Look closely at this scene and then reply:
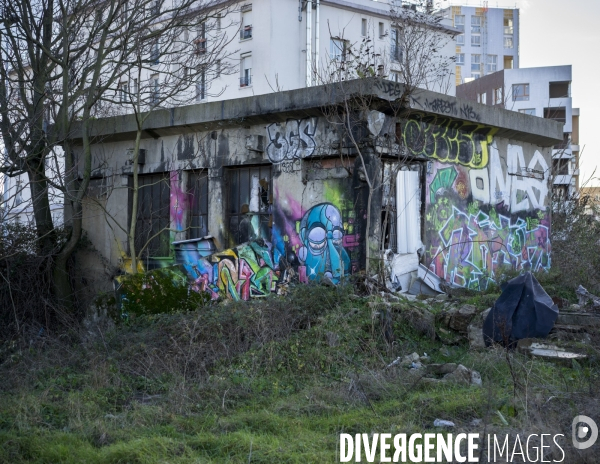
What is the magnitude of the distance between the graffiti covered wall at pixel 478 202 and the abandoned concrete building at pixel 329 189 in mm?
26

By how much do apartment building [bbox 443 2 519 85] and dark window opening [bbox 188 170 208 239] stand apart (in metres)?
68.2

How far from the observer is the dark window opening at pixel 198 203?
12992 mm

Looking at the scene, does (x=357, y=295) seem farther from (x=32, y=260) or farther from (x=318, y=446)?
(x=32, y=260)

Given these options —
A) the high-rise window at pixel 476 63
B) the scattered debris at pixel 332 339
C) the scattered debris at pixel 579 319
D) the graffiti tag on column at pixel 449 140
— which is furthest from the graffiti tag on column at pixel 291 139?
the high-rise window at pixel 476 63

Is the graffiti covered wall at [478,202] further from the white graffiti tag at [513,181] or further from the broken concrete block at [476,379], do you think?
the broken concrete block at [476,379]

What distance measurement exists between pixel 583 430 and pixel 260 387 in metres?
3.14

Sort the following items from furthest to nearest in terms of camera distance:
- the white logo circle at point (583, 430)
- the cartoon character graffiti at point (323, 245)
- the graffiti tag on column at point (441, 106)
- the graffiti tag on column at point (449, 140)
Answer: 1. the graffiti tag on column at point (449, 140)
2. the graffiti tag on column at point (441, 106)
3. the cartoon character graffiti at point (323, 245)
4. the white logo circle at point (583, 430)

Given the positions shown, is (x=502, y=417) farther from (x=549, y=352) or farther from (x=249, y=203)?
(x=249, y=203)

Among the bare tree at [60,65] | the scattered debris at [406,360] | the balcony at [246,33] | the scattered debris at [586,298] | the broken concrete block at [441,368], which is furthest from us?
the balcony at [246,33]

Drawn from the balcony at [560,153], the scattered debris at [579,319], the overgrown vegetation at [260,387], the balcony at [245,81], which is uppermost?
the balcony at [245,81]

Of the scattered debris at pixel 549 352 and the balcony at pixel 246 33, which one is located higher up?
the balcony at pixel 246 33

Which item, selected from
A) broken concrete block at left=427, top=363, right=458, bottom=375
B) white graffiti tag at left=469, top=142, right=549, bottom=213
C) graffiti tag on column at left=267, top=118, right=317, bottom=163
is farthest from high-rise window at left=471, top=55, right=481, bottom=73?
broken concrete block at left=427, top=363, right=458, bottom=375

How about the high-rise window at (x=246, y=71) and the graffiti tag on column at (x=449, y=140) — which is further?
the high-rise window at (x=246, y=71)

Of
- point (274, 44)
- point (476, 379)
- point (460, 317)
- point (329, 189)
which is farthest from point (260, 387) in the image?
point (274, 44)
